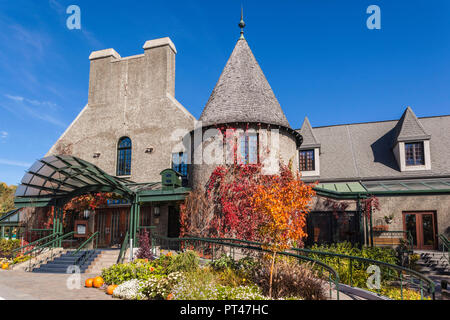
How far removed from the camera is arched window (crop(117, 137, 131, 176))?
66.3 ft

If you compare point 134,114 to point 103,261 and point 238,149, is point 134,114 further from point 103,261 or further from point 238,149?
point 103,261

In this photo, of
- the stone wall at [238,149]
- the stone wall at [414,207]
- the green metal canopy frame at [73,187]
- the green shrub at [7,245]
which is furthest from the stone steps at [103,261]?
the stone wall at [414,207]

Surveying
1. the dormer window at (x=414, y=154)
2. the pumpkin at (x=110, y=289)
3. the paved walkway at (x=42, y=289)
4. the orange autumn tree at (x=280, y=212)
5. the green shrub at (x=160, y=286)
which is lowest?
the paved walkway at (x=42, y=289)

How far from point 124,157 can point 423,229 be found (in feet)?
55.8

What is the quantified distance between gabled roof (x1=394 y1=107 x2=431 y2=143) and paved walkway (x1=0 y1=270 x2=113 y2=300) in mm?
18265

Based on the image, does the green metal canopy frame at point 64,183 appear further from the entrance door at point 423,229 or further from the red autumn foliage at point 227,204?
the entrance door at point 423,229

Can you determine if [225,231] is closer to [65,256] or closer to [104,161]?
[65,256]

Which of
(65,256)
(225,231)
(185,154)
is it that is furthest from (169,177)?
(65,256)

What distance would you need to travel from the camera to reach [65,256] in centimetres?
1459

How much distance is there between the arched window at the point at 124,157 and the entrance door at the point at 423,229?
15.8 meters

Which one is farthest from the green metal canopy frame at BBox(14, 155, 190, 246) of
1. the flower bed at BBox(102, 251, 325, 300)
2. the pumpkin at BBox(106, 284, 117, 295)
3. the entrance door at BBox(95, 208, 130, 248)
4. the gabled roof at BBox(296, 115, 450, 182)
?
the gabled roof at BBox(296, 115, 450, 182)

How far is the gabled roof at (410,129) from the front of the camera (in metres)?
19.8

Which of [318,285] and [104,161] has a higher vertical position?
[104,161]

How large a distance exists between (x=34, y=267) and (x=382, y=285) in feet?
43.6
